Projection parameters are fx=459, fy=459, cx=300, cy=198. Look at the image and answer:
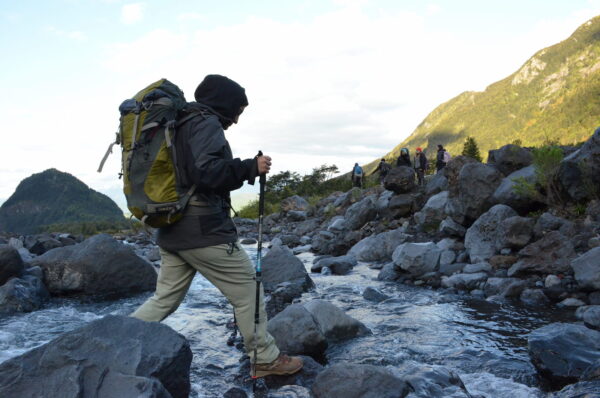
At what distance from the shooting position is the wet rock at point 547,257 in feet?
25.0

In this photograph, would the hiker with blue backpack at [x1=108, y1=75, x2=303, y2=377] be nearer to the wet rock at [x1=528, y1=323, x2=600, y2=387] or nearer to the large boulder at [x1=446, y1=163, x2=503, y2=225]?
the wet rock at [x1=528, y1=323, x2=600, y2=387]

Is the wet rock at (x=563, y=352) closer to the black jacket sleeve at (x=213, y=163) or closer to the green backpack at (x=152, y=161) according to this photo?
the black jacket sleeve at (x=213, y=163)

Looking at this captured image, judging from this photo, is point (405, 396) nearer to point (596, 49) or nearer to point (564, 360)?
point (564, 360)

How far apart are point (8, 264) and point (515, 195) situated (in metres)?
10.2

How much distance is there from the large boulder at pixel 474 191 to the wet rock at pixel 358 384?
7.53 meters

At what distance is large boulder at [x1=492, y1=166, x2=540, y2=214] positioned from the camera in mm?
10094

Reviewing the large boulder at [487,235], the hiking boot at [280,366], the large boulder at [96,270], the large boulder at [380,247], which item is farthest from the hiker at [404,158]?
the hiking boot at [280,366]

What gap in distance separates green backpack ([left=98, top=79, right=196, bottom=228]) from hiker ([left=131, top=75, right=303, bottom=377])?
0.09 meters

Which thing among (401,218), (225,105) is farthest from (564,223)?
(225,105)

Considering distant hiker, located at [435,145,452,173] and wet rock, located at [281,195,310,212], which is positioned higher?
distant hiker, located at [435,145,452,173]

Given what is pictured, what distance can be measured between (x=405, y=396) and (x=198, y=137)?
274 cm

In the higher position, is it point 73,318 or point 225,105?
point 225,105

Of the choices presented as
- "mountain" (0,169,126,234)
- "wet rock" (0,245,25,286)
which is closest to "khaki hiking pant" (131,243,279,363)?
"wet rock" (0,245,25,286)

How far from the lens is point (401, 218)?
15.0 m
